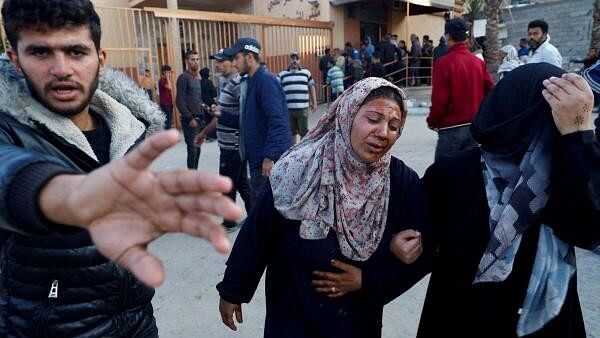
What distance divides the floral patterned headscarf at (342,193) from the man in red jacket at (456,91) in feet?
9.37

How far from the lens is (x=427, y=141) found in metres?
8.15

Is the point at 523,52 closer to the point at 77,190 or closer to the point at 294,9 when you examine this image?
the point at 294,9

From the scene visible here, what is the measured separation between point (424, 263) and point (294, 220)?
1.76 ft

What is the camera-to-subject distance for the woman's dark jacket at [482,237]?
Answer: 1.45m

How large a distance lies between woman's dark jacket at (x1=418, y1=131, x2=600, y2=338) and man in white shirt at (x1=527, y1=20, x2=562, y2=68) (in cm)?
517

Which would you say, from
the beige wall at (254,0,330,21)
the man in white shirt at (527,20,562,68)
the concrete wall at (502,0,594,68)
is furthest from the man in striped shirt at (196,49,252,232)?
the concrete wall at (502,0,594,68)

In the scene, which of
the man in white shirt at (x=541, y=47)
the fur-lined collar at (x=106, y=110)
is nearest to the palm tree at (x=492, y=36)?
the man in white shirt at (x=541, y=47)

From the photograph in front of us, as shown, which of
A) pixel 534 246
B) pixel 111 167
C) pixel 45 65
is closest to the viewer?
pixel 111 167

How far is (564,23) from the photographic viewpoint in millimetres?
18094

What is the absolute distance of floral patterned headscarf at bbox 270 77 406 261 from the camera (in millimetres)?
1674

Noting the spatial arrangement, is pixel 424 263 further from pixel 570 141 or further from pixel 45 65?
pixel 45 65

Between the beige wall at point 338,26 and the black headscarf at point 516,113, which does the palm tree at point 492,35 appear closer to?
the beige wall at point 338,26

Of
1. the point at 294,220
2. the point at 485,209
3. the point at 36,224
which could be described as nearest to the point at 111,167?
the point at 36,224

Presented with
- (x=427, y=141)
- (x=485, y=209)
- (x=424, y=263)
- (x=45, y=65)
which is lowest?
(x=427, y=141)
